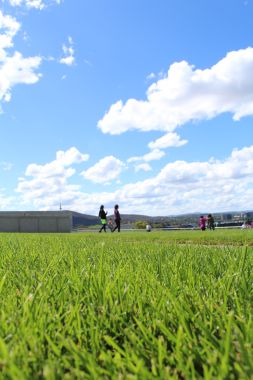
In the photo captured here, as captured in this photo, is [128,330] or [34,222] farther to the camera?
[34,222]

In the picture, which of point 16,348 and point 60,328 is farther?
point 60,328

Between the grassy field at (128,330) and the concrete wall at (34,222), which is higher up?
the concrete wall at (34,222)

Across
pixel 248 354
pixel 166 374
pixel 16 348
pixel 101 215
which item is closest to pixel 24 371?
pixel 16 348

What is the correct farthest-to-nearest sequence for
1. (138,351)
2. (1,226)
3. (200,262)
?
(1,226)
(200,262)
(138,351)

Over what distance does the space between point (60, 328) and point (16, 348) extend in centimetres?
43

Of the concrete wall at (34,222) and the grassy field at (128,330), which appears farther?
the concrete wall at (34,222)

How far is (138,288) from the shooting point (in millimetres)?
2734

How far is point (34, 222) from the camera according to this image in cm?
4888

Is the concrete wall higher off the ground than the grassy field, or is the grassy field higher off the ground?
the concrete wall

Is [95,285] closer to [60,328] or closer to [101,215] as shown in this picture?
[60,328]

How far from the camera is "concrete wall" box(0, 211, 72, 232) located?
158 feet

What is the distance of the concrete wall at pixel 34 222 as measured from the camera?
1898 inches

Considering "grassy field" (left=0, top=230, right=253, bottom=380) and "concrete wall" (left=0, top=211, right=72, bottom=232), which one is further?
"concrete wall" (left=0, top=211, right=72, bottom=232)

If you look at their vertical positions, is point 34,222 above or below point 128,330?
above
